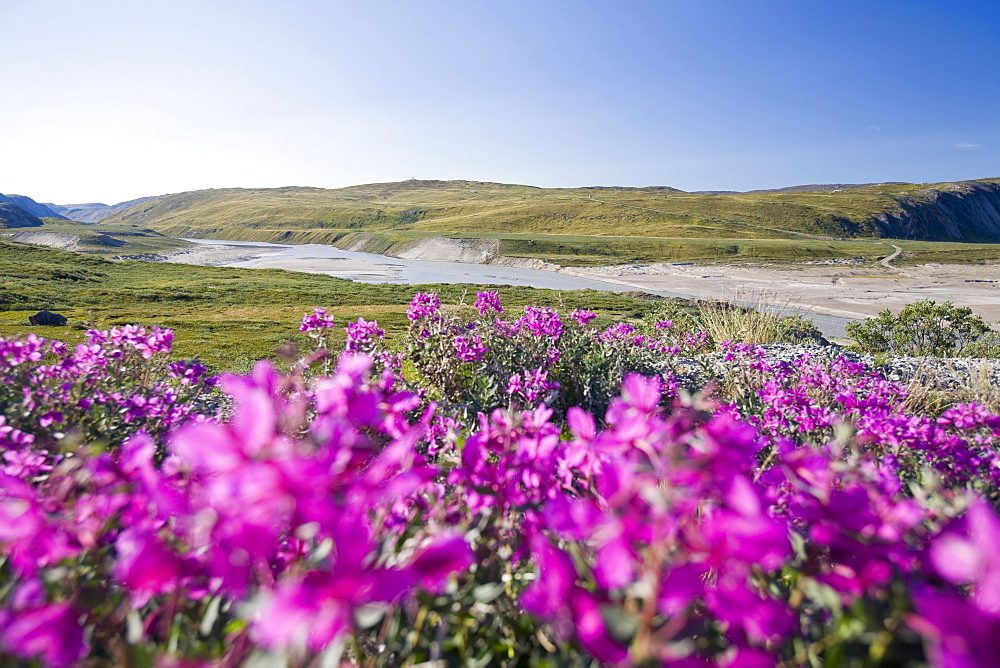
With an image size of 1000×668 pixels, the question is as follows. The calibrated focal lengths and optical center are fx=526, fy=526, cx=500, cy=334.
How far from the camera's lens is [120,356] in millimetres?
4395

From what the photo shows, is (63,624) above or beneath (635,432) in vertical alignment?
beneath

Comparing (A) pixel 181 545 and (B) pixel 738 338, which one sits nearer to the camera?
(A) pixel 181 545

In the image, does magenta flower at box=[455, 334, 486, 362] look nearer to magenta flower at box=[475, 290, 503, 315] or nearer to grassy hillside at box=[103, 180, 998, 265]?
magenta flower at box=[475, 290, 503, 315]

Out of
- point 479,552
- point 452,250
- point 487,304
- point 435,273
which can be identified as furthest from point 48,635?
point 452,250

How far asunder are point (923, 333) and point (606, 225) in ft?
290

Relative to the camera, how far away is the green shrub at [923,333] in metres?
12.7

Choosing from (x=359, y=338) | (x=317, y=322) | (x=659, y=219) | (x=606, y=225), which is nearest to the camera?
(x=359, y=338)

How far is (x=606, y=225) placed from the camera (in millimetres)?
98625

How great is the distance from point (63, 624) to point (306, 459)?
1.51 ft

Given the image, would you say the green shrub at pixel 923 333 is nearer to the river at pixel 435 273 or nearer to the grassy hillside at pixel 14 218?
the river at pixel 435 273

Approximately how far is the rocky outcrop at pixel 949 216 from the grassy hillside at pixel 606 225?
187cm

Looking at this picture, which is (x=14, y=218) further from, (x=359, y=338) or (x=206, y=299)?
(x=359, y=338)

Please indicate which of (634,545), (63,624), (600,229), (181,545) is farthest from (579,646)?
(600,229)

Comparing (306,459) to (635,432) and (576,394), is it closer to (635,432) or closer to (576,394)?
(635,432)
